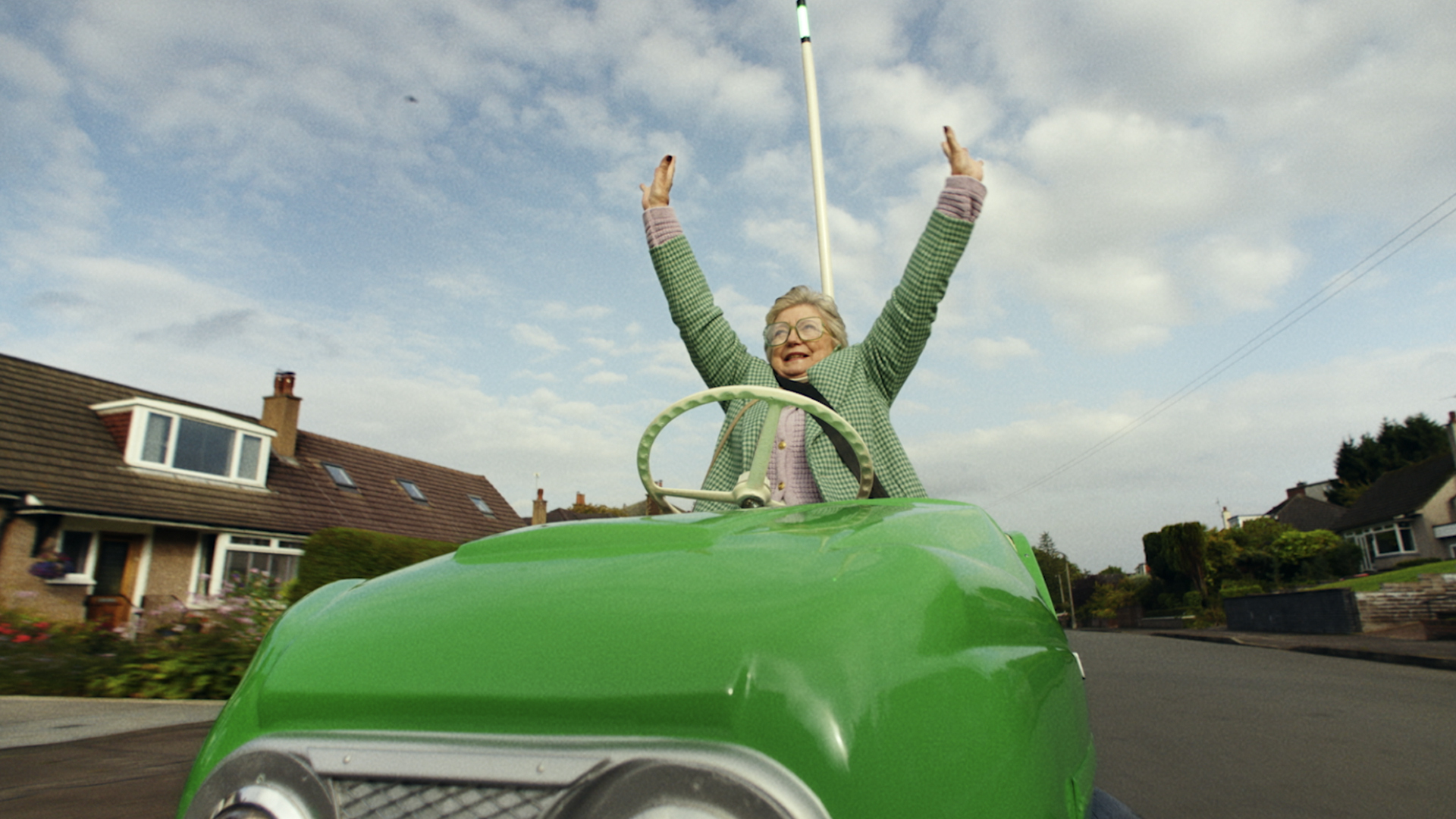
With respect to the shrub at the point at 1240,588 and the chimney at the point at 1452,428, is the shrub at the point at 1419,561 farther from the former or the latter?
the chimney at the point at 1452,428

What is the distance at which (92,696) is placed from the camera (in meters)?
6.70

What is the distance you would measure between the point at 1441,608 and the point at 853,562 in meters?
19.7

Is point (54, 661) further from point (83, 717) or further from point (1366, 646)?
point (1366, 646)

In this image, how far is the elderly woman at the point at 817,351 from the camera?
290 centimetres

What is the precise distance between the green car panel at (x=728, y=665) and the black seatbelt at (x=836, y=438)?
1117 mm

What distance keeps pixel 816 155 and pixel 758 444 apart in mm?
4174

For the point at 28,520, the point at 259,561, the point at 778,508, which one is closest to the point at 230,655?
the point at 778,508

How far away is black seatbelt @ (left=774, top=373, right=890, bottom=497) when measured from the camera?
7.93 feet

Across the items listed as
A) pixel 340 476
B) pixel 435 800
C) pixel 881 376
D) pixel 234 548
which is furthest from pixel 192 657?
pixel 340 476

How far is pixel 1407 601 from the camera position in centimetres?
1656

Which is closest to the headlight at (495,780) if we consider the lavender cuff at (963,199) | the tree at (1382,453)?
the lavender cuff at (963,199)

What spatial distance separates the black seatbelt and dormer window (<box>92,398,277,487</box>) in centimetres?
1799

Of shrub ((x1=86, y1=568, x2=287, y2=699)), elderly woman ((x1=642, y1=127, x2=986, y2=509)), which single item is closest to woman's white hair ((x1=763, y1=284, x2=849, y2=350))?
elderly woman ((x1=642, y1=127, x2=986, y2=509))

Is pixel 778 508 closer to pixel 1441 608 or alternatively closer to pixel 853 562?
pixel 853 562
